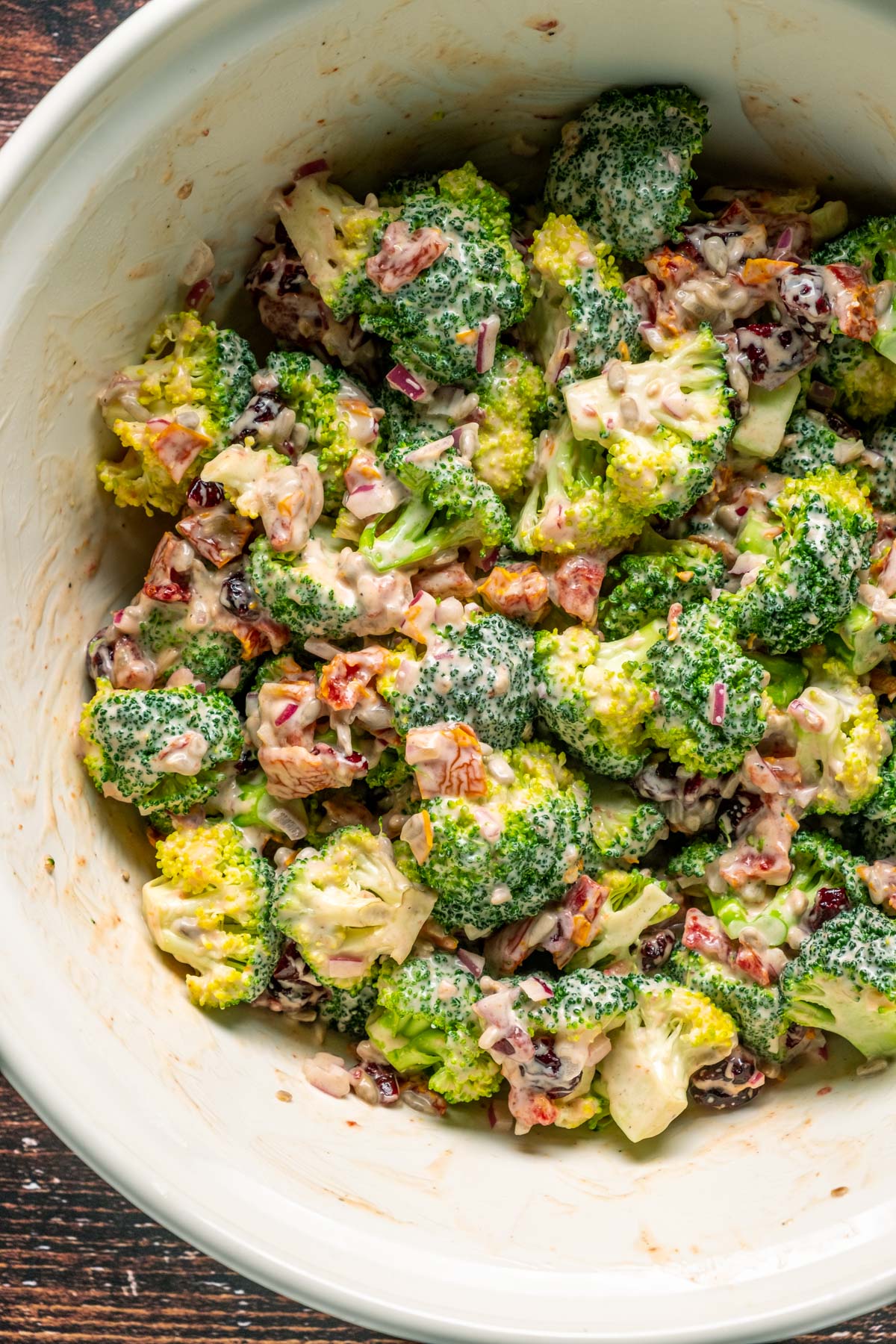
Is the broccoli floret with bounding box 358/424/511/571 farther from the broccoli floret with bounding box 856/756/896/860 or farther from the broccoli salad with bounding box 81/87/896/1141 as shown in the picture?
the broccoli floret with bounding box 856/756/896/860

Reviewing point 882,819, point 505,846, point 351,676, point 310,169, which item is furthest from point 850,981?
point 310,169

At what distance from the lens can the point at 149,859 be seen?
225 centimetres

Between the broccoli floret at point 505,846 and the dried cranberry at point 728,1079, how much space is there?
45 centimetres

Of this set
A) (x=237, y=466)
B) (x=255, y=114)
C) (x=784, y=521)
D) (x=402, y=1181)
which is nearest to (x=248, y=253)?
(x=255, y=114)

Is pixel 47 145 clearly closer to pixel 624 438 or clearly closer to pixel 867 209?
pixel 624 438

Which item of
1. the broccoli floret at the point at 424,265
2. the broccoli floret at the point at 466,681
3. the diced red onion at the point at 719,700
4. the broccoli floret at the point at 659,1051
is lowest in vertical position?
the broccoli floret at the point at 659,1051

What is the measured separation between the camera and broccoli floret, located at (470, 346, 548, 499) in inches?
84.8

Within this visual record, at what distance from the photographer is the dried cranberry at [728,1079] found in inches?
85.7

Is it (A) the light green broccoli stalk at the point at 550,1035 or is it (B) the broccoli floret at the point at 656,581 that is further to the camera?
(B) the broccoli floret at the point at 656,581

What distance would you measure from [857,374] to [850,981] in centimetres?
111

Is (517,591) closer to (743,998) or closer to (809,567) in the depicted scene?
(809,567)

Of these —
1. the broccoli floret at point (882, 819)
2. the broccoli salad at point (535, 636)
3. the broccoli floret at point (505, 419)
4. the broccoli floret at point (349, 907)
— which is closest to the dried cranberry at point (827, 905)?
the broccoli salad at point (535, 636)

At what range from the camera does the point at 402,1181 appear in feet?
6.77

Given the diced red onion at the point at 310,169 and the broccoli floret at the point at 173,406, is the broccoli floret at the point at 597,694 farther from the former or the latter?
the diced red onion at the point at 310,169
